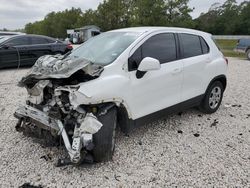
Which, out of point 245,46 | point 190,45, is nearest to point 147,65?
point 190,45

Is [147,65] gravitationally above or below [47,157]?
above

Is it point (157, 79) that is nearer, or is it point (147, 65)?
point (147, 65)

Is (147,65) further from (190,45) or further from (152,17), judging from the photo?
(152,17)

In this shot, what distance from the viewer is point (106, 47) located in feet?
12.7

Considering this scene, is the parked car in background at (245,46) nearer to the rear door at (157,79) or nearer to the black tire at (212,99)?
the black tire at (212,99)

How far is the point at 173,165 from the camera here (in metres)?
3.22

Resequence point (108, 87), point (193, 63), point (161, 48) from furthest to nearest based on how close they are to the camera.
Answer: point (193, 63) → point (161, 48) → point (108, 87)

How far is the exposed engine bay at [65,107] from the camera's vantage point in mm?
2941

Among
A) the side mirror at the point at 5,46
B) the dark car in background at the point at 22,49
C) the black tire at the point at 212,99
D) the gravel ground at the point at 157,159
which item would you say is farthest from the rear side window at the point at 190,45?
the side mirror at the point at 5,46

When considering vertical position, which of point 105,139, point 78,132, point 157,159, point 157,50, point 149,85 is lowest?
point 157,159

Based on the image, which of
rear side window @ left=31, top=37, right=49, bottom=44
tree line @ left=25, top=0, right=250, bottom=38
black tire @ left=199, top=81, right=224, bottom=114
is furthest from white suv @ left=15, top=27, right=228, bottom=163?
tree line @ left=25, top=0, right=250, bottom=38

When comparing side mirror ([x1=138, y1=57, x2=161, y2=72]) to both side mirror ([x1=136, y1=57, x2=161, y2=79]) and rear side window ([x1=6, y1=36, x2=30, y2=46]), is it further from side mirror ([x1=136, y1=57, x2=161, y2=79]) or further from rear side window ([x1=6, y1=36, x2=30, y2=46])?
rear side window ([x1=6, y1=36, x2=30, y2=46])

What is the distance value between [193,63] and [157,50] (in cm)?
86

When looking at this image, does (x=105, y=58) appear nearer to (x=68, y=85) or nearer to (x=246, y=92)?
(x=68, y=85)
